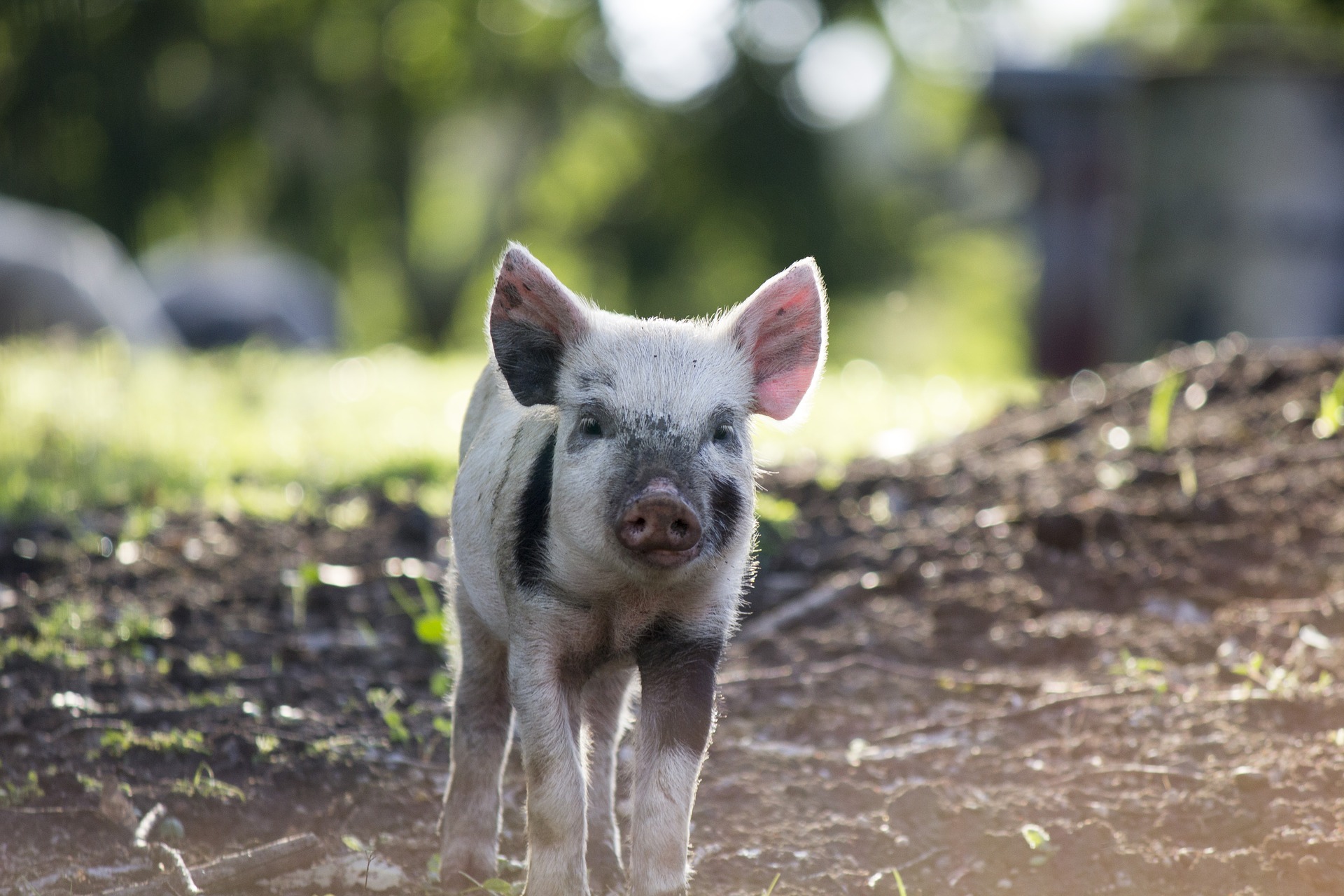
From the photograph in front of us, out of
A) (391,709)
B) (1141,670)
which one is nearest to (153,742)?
(391,709)

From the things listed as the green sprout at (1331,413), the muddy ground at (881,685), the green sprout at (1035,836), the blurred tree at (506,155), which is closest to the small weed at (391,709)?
the muddy ground at (881,685)

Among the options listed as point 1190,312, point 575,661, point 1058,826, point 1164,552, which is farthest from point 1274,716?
point 1190,312

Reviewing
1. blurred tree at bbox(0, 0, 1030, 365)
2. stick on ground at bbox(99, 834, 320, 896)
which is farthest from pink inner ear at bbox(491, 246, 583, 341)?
blurred tree at bbox(0, 0, 1030, 365)

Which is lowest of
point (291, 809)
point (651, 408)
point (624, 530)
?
point (291, 809)

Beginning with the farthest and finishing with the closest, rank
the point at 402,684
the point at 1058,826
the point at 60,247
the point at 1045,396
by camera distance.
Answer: the point at 60,247, the point at 1045,396, the point at 402,684, the point at 1058,826

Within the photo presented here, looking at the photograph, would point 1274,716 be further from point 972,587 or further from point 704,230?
point 704,230

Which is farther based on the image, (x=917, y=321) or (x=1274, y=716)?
(x=917, y=321)

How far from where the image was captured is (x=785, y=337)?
11.7 ft

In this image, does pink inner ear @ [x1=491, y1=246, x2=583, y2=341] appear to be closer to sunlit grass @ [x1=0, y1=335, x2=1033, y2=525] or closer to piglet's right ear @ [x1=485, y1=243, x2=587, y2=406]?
piglet's right ear @ [x1=485, y1=243, x2=587, y2=406]

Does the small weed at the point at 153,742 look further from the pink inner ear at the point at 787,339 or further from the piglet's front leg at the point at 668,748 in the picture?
the pink inner ear at the point at 787,339

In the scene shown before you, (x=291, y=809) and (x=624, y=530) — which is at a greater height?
(x=624, y=530)

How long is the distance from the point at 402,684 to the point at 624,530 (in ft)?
6.76

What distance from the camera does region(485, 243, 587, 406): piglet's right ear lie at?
3342 mm

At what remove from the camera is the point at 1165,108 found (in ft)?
41.3
